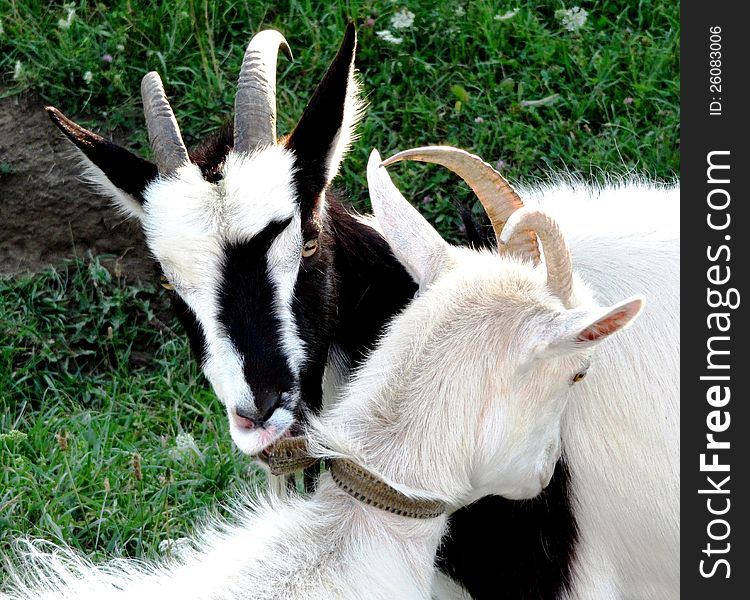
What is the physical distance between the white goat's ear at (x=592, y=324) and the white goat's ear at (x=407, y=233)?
0.58 m

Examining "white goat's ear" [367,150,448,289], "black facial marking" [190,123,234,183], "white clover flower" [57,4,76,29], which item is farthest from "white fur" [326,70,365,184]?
"white clover flower" [57,4,76,29]

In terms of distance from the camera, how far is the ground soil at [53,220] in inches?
257

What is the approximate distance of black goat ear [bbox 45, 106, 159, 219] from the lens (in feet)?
14.2

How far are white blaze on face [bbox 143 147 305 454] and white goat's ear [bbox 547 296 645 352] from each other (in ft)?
3.50

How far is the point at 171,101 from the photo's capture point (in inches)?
273

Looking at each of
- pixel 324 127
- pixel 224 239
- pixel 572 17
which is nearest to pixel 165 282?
pixel 224 239

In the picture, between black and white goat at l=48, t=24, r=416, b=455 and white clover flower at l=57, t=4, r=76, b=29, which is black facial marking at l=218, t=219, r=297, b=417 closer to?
black and white goat at l=48, t=24, r=416, b=455

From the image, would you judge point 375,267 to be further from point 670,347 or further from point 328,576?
point 328,576

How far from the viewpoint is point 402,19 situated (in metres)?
6.96

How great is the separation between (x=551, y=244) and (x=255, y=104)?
4.65ft

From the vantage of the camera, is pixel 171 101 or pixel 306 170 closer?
pixel 306 170

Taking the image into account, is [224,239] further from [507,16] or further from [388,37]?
[507,16]
